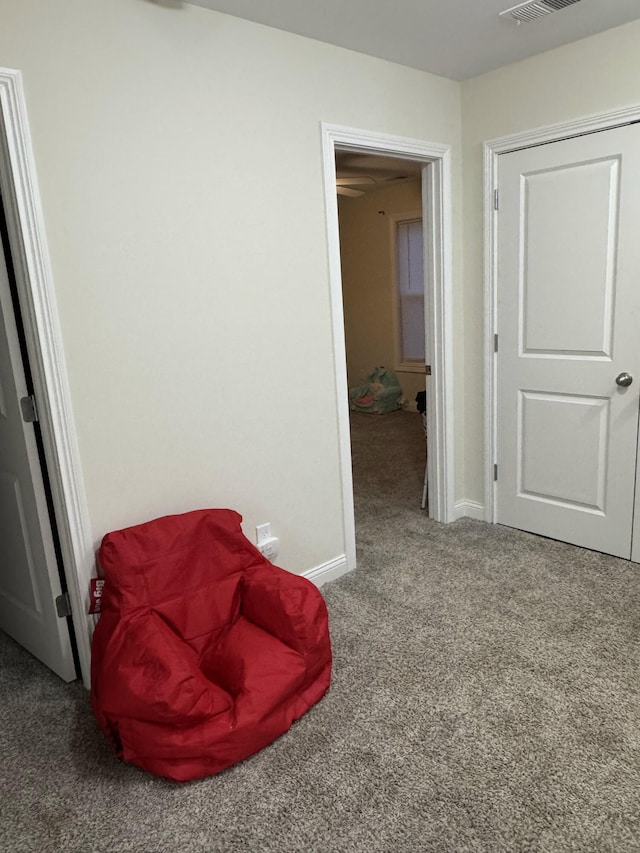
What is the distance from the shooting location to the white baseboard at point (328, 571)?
295 cm

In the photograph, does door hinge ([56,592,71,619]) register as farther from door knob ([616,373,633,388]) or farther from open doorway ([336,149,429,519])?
open doorway ([336,149,429,519])

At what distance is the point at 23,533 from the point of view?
2330mm

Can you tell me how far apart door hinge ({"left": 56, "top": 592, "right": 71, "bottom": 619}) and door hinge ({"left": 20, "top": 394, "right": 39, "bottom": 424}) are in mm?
668

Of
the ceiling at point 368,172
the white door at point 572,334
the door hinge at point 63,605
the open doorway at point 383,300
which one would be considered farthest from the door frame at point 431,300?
the open doorway at point 383,300

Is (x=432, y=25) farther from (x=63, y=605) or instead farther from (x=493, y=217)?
(x=63, y=605)

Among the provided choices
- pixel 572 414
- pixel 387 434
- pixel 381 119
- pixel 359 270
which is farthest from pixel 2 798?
pixel 359 270

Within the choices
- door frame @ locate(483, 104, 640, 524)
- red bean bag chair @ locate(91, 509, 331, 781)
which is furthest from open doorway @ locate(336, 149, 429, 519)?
red bean bag chair @ locate(91, 509, 331, 781)

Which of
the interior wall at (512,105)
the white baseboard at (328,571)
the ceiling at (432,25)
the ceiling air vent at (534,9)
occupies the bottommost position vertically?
the white baseboard at (328,571)

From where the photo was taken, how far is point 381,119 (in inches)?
114

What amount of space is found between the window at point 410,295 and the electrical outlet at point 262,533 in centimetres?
446

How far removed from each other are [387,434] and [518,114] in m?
3.27

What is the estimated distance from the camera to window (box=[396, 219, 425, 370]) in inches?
266

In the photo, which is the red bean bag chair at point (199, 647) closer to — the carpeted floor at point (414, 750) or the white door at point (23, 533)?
the carpeted floor at point (414, 750)

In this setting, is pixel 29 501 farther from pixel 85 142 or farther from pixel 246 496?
pixel 85 142
